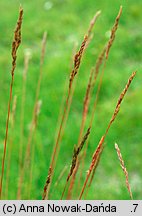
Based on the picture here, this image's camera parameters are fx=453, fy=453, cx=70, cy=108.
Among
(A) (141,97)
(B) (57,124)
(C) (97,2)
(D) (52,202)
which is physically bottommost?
(D) (52,202)

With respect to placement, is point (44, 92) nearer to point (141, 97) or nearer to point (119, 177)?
point (141, 97)

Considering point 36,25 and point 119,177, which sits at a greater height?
point 36,25

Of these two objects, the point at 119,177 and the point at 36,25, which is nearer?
the point at 119,177

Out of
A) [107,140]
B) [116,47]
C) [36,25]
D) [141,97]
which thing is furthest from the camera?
[36,25]

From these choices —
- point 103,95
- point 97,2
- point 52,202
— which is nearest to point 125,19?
point 97,2

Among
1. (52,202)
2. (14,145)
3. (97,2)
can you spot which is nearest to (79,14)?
(97,2)

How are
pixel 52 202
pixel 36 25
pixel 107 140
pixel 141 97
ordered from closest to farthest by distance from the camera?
pixel 52 202 < pixel 107 140 < pixel 141 97 < pixel 36 25

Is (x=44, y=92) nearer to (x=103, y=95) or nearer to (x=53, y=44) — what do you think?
(x=103, y=95)
